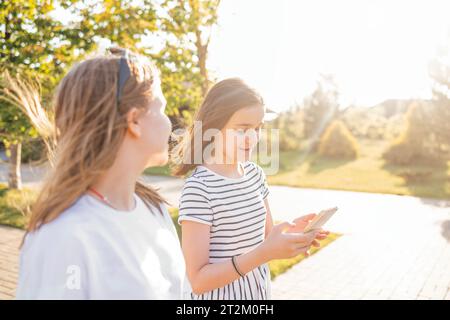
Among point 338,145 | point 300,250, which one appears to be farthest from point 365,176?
point 300,250

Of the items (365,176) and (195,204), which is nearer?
(195,204)

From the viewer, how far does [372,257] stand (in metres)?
6.19

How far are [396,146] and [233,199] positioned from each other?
59.0 ft

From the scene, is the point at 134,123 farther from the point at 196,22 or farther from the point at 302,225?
the point at 196,22

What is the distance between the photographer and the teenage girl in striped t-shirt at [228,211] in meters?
1.71

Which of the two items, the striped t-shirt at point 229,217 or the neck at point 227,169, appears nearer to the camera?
the striped t-shirt at point 229,217

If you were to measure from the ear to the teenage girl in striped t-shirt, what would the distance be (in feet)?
2.05

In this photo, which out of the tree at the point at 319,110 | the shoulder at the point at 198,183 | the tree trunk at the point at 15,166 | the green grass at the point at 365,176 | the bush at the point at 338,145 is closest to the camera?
the shoulder at the point at 198,183

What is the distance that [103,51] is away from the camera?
1.38 m

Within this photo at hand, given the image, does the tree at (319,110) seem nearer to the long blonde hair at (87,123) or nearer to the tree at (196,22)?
the tree at (196,22)

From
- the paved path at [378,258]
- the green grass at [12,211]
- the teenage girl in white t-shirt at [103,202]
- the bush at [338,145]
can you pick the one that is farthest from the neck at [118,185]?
the bush at [338,145]

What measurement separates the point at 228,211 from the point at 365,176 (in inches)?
582

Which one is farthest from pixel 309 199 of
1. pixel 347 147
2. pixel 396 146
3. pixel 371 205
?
pixel 347 147

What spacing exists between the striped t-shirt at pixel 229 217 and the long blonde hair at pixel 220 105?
165 mm
